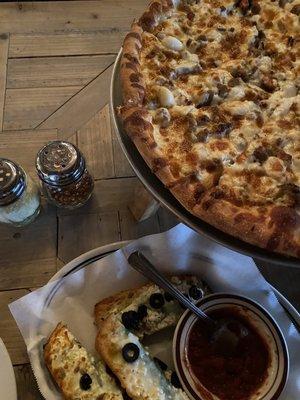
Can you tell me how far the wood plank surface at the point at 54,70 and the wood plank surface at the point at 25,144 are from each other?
0.16m

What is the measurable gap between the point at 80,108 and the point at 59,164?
12.5 inches

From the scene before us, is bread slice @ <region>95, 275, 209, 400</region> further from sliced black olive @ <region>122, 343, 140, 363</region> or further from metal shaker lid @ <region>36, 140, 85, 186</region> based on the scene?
metal shaker lid @ <region>36, 140, 85, 186</region>

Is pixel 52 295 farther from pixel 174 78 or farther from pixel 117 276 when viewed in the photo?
pixel 174 78

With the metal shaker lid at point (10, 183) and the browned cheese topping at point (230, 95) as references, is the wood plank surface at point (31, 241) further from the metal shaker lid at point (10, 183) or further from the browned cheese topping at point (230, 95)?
the browned cheese topping at point (230, 95)

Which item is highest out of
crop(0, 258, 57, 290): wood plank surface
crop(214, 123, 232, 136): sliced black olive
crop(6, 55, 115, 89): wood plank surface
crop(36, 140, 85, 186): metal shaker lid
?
crop(214, 123, 232, 136): sliced black olive

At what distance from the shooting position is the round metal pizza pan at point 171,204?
2.48 ft

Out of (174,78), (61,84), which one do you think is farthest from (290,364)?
(61,84)

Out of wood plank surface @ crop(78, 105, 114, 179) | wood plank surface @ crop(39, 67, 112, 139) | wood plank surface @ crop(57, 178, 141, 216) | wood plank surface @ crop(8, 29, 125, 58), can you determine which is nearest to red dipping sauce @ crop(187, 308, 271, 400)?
wood plank surface @ crop(57, 178, 141, 216)

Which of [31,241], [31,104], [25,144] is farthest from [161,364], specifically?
[31,104]

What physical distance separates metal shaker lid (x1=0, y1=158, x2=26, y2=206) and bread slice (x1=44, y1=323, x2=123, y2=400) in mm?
284

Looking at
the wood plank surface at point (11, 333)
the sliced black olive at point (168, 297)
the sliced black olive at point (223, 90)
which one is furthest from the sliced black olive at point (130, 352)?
the sliced black olive at point (223, 90)

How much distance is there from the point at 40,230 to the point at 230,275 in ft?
1.41

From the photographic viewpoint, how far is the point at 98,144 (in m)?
1.23

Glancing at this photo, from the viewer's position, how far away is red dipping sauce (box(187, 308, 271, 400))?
2.73ft
